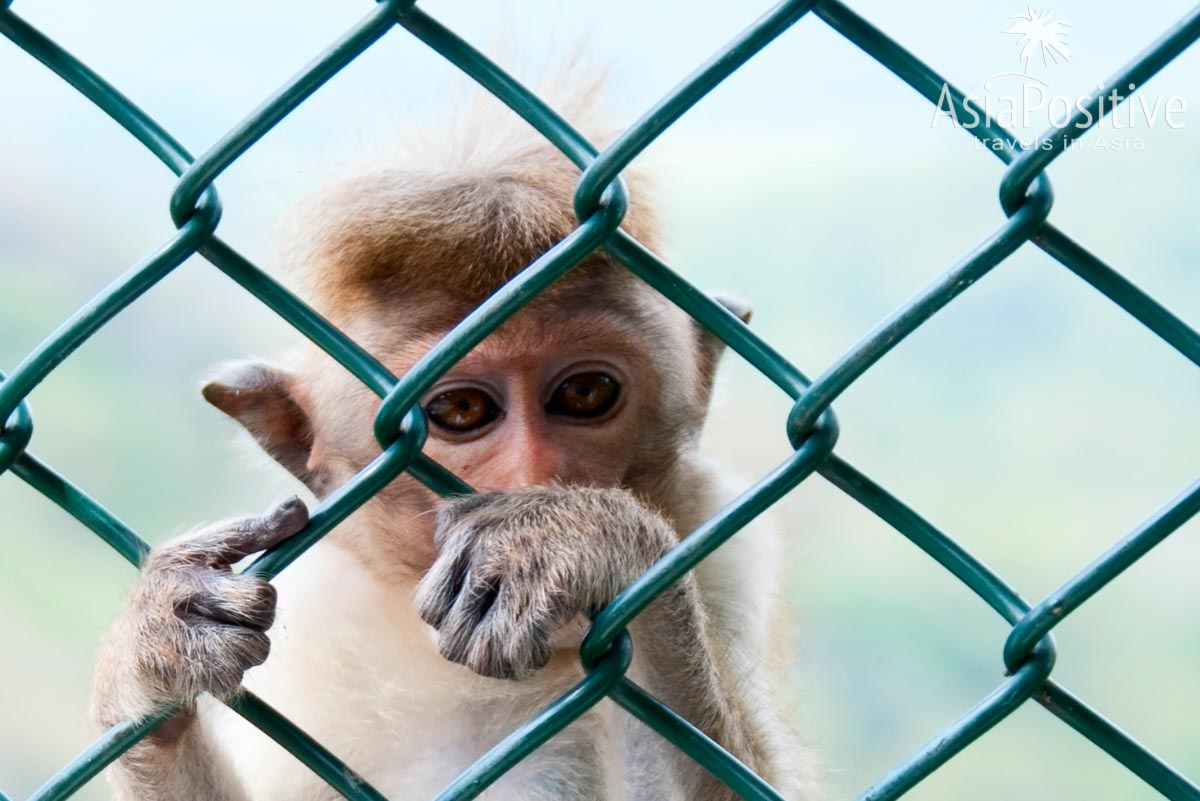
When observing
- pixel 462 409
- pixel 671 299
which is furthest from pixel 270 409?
pixel 671 299

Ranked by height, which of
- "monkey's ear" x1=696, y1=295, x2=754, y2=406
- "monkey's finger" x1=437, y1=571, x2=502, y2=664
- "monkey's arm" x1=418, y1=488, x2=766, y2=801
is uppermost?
"monkey's ear" x1=696, y1=295, x2=754, y2=406

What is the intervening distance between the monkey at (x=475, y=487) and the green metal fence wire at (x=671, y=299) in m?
0.52

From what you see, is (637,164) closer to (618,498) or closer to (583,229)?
(618,498)

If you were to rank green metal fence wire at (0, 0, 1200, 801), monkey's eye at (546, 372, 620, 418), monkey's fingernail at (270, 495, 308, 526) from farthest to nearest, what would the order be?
monkey's eye at (546, 372, 620, 418)
monkey's fingernail at (270, 495, 308, 526)
green metal fence wire at (0, 0, 1200, 801)

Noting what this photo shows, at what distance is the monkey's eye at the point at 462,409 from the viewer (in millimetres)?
2439

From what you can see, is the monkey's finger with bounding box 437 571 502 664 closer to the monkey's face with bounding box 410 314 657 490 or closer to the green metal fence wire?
the green metal fence wire

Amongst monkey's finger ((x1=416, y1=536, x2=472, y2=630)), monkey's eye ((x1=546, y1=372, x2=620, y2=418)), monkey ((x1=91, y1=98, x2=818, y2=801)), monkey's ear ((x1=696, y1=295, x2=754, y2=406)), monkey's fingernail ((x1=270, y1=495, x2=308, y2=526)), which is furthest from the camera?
monkey's ear ((x1=696, y1=295, x2=754, y2=406))

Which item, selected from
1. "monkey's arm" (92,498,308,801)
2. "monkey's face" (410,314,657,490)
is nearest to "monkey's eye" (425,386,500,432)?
"monkey's face" (410,314,657,490)

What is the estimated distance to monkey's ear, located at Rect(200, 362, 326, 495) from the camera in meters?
2.65

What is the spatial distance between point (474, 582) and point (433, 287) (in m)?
0.93

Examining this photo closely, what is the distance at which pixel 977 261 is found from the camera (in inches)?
51.6

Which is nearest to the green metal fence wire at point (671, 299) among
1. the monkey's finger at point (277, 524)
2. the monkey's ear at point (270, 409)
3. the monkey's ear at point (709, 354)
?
the monkey's finger at point (277, 524)

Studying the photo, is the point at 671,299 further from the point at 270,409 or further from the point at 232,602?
the point at 270,409

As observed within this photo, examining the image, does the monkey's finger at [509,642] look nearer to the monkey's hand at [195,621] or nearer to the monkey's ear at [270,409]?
the monkey's hand at [195,621]
